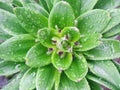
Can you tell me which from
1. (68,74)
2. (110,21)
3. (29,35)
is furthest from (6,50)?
(110,21)

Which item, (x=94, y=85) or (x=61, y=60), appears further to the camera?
(x=94, y=85)

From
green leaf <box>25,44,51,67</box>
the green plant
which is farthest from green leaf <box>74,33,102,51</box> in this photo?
green leaf <box>25,44,51,67</box>

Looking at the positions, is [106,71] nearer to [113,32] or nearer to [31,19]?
[113,32]

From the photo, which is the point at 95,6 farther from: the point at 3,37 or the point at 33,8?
the point at 3,37

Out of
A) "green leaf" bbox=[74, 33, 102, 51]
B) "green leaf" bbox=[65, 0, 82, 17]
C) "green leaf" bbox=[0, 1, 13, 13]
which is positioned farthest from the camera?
"green leaf" bbox=[0, 1, 13, 13]

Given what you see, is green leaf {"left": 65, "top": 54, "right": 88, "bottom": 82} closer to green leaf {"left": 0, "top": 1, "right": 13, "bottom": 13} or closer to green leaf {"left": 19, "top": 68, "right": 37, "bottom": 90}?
green leaf {"left": 19, "top": 68, "right": 37, "bottom": 90}

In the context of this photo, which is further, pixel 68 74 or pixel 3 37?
pixel 3 37

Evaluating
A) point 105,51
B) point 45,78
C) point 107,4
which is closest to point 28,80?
point 45,78
